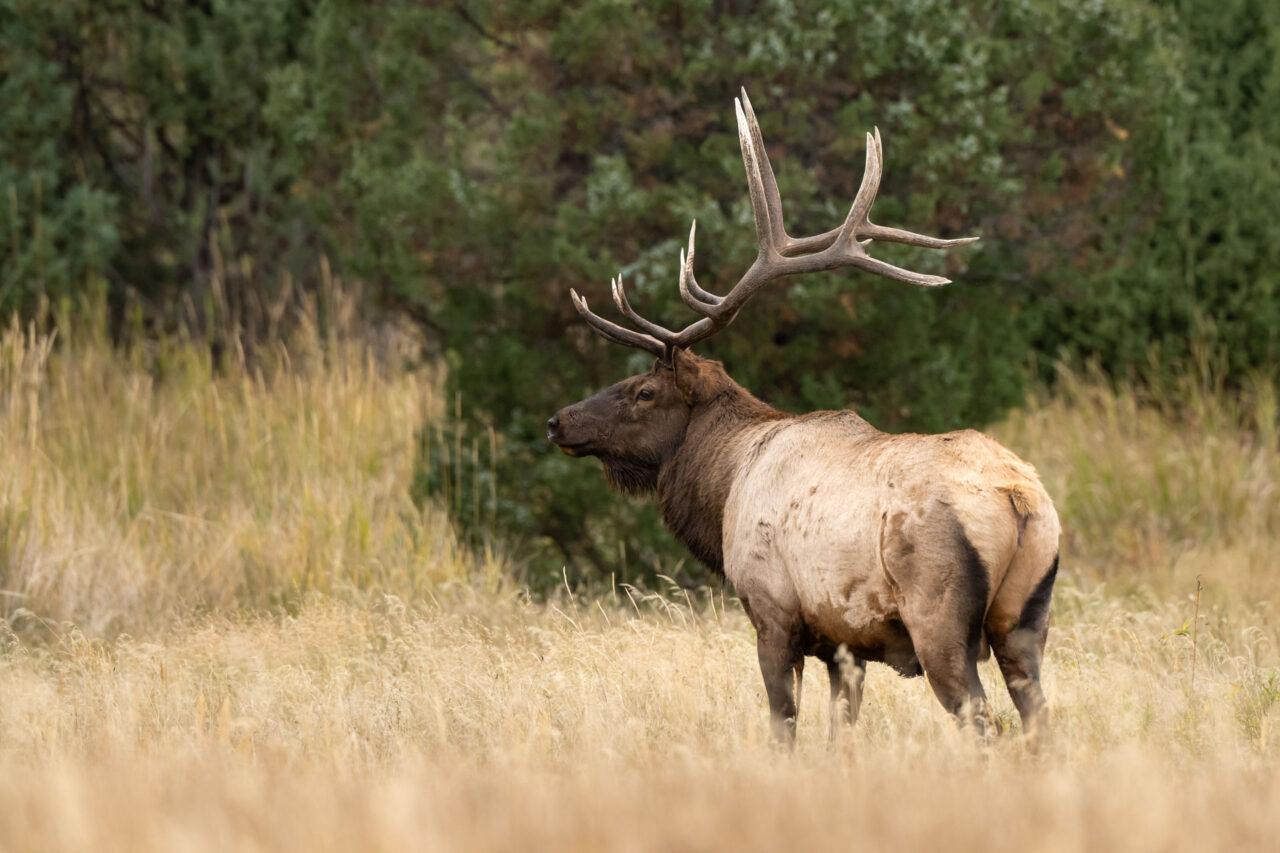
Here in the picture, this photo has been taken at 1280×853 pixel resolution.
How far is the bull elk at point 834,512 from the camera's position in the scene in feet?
16.4

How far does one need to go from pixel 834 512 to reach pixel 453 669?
2.29 meters

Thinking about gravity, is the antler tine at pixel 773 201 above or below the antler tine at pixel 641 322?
above

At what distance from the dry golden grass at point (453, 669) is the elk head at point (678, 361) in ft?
3.12

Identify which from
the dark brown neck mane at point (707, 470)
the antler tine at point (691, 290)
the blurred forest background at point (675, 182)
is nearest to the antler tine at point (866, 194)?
the antler tine at point (691, 290)

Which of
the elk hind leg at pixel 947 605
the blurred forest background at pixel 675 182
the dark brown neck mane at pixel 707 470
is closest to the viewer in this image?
the elk hind leg at pixel 947 605

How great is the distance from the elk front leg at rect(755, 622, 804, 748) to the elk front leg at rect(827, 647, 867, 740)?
17cm

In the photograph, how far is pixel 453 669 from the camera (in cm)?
693

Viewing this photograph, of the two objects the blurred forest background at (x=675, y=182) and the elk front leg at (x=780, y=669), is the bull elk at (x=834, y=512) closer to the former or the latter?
the elk front leg at (x=780, y=669)

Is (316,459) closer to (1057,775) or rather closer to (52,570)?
(52,570)

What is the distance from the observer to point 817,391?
9.45m

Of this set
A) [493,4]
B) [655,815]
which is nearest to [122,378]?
[493,4]

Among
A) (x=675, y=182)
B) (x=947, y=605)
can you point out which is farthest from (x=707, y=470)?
(x=675, y=182)

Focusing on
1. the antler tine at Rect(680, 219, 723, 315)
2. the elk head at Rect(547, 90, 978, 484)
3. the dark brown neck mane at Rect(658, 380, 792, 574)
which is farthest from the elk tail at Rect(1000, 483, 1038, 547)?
the antler tine at Rect(680, 219, 723, 315)

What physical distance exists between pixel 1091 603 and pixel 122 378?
706 centimetres
